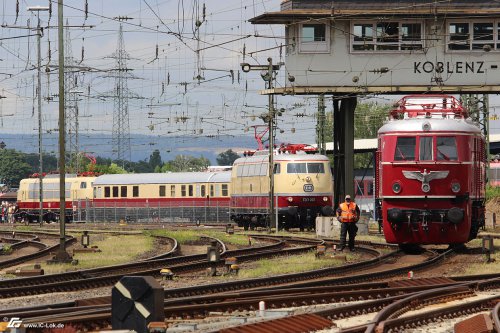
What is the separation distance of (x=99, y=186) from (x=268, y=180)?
A: 24.2 metres

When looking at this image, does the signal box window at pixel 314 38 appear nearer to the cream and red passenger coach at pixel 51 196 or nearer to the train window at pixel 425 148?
the train window at pixel 425 148

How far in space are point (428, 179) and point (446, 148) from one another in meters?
0.86

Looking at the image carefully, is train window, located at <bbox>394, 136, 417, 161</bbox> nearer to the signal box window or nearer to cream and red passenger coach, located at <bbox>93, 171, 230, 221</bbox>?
the signal box window

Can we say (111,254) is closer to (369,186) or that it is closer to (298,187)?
(298,187)

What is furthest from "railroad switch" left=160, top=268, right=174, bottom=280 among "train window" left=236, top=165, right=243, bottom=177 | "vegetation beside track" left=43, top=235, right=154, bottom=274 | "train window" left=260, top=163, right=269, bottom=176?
"train window" left=236, top=165, right=243, bottom=177

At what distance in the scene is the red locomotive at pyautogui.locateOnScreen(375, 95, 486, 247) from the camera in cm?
2638

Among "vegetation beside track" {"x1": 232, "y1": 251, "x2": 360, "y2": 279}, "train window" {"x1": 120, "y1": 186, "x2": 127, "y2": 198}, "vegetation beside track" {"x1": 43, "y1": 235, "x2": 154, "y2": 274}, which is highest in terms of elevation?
"train window" {"x1": 120, "y1": 186, "x2": 127, "y2": 198}

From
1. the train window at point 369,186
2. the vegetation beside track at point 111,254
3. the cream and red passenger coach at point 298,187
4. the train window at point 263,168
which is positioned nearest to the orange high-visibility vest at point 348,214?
the vegetation beside track at point 111,254

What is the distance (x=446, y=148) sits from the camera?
2652 cm

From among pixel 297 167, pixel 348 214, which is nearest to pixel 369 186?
pixel 297 167

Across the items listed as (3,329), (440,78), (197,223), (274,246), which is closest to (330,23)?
(440,78)

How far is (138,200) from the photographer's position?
2751 inches

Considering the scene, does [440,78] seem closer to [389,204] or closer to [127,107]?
[389,204]

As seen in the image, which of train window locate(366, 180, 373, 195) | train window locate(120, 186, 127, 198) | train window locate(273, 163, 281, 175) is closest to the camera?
train window locate(273, 163, 281, 175)
